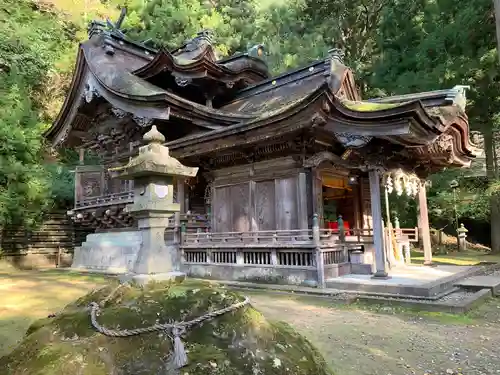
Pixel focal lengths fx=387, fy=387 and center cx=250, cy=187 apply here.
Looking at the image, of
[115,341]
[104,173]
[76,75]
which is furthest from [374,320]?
[76,75]

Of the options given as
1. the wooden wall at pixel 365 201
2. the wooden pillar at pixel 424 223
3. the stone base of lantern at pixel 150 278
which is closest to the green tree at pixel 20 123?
the stone base of lantern at pixel 150 278

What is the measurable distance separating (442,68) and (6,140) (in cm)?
1827

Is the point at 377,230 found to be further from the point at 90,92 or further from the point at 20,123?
the point at 20,123

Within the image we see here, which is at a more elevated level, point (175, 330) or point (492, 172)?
point (492, 172)

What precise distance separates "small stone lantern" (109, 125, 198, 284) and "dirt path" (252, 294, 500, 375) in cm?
229

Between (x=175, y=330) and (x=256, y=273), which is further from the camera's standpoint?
(x=256, y=273)

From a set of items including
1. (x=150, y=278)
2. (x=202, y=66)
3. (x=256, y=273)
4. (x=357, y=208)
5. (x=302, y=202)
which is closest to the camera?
(x=150, y=278)

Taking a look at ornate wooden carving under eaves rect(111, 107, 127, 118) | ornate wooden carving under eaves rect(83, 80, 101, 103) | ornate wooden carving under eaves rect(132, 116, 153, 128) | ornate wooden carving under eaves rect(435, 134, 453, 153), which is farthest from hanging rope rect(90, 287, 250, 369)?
ornate wooden carving under eaves rect(83, 80, 101, 103)

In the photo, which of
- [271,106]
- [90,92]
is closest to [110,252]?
[90,92]

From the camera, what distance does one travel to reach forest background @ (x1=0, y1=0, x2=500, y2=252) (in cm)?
1608

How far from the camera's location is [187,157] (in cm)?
1227

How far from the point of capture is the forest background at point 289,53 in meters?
16.1

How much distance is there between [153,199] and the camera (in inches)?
178

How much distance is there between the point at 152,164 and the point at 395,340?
13.1 ft
